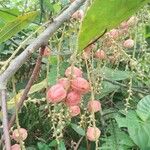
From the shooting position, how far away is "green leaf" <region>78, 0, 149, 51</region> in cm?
53

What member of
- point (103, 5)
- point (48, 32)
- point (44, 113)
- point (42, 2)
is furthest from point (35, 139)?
point (103, 5)

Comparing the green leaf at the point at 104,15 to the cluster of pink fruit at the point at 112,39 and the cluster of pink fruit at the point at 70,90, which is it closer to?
the cluster of pink fruit at the point at 70,90

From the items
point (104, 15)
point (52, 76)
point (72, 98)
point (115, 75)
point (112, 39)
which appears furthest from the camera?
point (115, 75)

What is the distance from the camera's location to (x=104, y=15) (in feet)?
1.79

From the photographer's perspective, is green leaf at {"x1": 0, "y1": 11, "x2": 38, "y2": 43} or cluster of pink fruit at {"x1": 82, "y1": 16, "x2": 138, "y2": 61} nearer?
green leaf at {"x1": 0, "y1": 11, "x2": 38, "y2": 43}

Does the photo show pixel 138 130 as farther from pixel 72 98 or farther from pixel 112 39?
pixel 72 98

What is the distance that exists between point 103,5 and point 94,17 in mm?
21

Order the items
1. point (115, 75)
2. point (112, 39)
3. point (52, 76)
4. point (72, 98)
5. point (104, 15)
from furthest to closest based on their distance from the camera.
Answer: point (115, 75)
point (52, 76)
point (112, 39)
point (72, 98)
point (104, 15)

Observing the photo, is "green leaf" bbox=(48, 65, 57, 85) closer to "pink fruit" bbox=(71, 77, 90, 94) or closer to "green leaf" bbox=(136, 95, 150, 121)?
"green leaf" bbox=(136, 95, 150, 121)

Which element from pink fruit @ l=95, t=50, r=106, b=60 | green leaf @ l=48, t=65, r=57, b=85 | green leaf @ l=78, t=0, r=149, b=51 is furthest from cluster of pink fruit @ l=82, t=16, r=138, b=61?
green leaf @ l=78, t=0, r=149, b=51

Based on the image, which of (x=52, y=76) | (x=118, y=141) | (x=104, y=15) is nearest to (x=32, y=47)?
(x=104, y=15)

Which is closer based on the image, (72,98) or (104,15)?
(104,15)

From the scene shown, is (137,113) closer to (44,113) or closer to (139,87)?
(139,87)

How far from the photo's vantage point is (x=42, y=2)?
123cm
